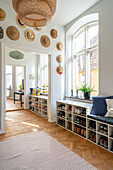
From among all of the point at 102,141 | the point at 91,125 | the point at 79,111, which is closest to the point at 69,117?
the point at 79,111

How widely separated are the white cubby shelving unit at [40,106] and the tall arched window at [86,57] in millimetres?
1274

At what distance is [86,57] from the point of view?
12.9 ft

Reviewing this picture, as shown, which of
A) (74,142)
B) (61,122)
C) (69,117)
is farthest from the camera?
(61,122)

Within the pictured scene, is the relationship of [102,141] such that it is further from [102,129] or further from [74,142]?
[74,142]

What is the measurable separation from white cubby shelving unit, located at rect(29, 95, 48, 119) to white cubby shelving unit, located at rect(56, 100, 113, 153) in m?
0.89

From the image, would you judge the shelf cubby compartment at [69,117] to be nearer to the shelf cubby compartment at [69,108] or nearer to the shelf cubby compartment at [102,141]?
the shelf cubby compartment at [69,108]

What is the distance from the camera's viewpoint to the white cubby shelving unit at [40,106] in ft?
15.3

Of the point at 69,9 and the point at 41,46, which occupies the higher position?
the point at 69,9

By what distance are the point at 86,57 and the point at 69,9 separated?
1.52m

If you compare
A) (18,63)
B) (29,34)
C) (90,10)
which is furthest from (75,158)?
(18,63)

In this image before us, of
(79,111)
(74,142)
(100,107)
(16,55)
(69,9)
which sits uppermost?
(69,9)

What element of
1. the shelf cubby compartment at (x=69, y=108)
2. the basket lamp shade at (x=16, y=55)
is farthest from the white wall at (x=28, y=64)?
the shelf cubby compartment at (x=69, y=108)

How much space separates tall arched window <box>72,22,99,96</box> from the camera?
12.0 feet

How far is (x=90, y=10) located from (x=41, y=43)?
173cm
